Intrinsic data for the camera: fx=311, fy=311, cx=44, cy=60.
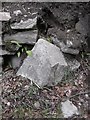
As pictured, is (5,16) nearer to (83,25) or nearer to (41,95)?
(83,25)

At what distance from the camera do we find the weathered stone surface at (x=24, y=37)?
435cm

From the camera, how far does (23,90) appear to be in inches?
159

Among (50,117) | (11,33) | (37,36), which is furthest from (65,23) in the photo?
(50,117)

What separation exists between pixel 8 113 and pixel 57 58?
0.98m

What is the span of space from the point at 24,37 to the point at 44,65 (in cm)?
54

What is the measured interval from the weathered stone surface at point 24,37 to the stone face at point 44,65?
14 cm

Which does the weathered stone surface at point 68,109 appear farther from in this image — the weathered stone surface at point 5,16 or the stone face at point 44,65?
the weathered stone surface at point 5,16

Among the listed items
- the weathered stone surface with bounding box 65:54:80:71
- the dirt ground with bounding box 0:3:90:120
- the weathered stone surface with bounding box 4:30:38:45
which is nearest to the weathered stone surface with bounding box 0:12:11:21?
the dirt ground with bounding box 0:3:90:120

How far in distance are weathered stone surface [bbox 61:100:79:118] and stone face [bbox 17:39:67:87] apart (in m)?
0.35

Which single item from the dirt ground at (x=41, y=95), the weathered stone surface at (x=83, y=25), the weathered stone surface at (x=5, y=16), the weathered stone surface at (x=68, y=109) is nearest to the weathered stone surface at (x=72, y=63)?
the dirt ground at (x=41, y=95)

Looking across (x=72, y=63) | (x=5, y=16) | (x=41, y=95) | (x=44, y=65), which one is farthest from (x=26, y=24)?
(x=41, y=95)

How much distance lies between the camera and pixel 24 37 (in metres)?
4.37

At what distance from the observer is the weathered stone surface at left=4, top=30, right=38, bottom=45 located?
4.35 metres

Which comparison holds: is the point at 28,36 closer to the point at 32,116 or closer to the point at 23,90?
the point at 23,90
